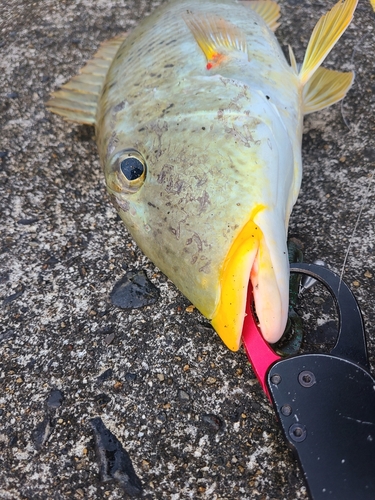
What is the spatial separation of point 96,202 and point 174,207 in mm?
908

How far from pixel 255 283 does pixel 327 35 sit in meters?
1.48

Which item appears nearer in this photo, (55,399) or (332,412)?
(332,412)

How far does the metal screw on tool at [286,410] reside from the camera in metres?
1.36

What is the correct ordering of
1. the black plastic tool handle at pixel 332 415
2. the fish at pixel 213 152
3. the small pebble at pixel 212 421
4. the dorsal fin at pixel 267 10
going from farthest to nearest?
the dorsal fin at pixel 267 10 → the small pebble at pixel 212 421 → the fish at pixel 213 152 → the black plastic tool handle at pixel 332 415

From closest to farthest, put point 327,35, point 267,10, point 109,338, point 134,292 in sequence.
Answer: point 109,338 < point 134,292 < point 327,35 < point 267,10

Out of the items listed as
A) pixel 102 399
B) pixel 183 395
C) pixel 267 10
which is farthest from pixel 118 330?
pixel 267 10

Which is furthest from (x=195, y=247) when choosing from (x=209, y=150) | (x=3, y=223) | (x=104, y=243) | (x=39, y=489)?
(x=3, y=223)

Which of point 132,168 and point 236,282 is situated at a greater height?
point 132,168

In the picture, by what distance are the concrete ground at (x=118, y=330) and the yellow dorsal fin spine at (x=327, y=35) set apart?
0.36 m

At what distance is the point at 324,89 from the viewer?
2363 mm

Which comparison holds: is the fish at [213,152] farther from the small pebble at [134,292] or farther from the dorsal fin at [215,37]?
the small pebble at [134,292]

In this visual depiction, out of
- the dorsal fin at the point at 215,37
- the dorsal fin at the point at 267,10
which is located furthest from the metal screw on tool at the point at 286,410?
the dorsal fin at the point at 267,10

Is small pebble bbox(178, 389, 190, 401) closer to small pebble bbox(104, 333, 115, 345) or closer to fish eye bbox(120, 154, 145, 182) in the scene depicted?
small pebble bbox(104, 333, 115, 345)

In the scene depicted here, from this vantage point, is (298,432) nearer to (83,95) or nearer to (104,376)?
(104,376)
